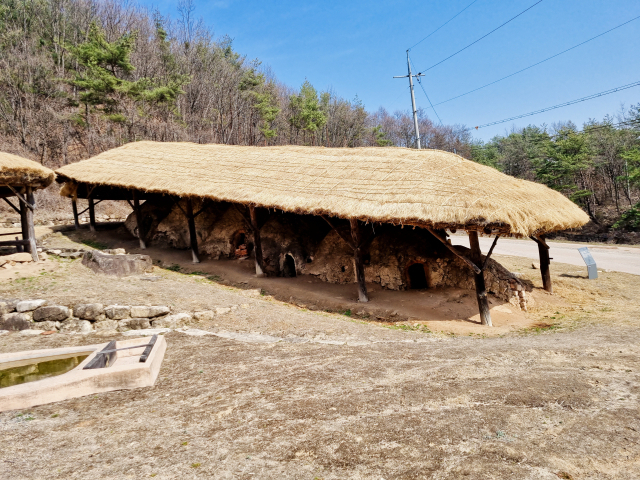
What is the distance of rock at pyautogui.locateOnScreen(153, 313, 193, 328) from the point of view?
8.03m

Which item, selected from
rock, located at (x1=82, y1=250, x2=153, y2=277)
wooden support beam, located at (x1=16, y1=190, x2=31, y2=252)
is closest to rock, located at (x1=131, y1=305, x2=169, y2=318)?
rock, located at (x1=82, y1=250, x2=153, y2=277)

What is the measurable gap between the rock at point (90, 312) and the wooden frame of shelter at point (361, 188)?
18.2 feet

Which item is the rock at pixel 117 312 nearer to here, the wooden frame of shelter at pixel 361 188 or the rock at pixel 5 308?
the rock at pixel 5 308

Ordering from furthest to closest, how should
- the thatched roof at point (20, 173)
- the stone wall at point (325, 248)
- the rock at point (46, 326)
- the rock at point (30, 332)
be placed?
the stone wall at point (325, 248)
the thatched roof at point (20, 173)
the rock at point (46, 326)
the rock at point (30, 332)

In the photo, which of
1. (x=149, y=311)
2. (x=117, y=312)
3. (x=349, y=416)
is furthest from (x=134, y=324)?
(x=349, y=416)

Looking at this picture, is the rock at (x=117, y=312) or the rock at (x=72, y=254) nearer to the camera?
the rock at (x=117, y=312)

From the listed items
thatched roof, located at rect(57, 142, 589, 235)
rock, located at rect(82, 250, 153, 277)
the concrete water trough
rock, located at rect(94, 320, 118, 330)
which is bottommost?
the concrete water trough

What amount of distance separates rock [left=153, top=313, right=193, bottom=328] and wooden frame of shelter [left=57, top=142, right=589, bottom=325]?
458cm

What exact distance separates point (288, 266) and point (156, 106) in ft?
72.2

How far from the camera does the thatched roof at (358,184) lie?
970 cm

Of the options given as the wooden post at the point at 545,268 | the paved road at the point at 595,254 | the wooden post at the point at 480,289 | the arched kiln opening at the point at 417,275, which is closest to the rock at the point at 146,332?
the wooden post at the point at 480,289

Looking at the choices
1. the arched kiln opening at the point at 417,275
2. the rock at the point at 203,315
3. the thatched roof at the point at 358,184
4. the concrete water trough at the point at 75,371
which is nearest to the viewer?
the concrete water trough at the point at 75,371

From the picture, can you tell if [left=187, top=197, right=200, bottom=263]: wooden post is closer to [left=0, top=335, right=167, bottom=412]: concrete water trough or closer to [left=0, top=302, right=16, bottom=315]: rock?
[left=0, top=302, right=16, bottom=315]: rock

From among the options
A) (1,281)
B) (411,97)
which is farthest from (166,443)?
(411,97)
